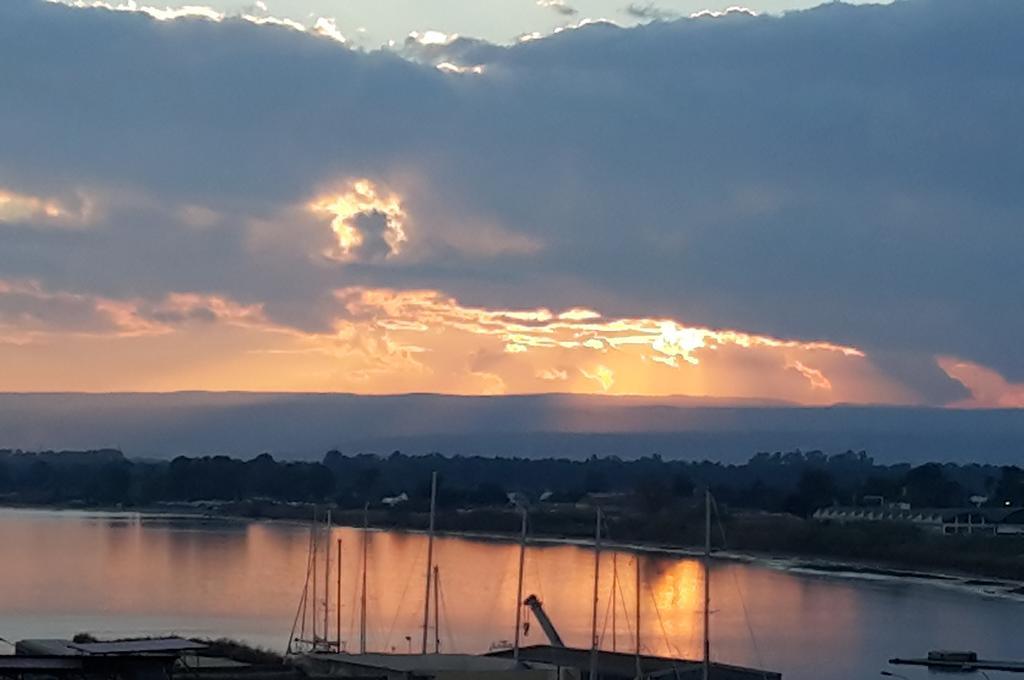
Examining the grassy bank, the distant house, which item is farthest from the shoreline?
the distant house

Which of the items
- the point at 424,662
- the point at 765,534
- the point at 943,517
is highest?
the point at 943,517

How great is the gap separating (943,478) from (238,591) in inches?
1876

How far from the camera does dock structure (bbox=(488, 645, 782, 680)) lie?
20.2 meters

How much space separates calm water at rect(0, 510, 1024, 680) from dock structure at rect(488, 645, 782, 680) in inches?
138

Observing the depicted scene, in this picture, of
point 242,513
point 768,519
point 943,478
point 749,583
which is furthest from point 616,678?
point 242,513

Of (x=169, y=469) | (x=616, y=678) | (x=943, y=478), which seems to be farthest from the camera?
(x=169, y=469)

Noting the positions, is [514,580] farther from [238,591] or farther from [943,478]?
[943,478]

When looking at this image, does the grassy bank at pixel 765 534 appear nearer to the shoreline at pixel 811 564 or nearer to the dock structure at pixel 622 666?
the shoreline at pixel 811 564

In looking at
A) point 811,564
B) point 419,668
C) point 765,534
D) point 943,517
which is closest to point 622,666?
point 419,668

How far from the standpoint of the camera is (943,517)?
65312mm

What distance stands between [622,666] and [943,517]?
1806 inches

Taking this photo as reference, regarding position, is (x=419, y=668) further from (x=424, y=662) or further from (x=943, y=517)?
(x=943, y=517)

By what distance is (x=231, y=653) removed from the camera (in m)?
22.7

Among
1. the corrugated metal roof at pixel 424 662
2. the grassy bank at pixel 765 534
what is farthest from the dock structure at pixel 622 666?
the grassy bank at pixel 765 534
